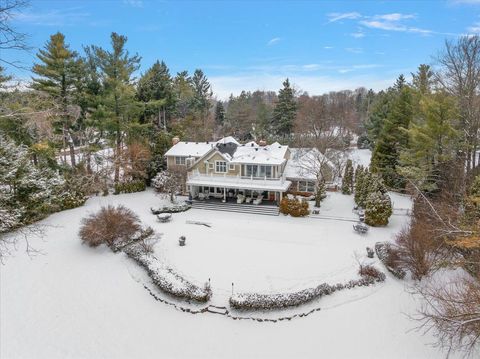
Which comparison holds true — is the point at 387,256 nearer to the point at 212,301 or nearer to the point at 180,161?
the point at 212,301

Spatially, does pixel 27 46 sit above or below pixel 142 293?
above

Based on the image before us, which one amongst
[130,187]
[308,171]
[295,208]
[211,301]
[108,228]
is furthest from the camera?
[130,187]

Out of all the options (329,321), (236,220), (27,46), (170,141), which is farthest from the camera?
(170,141)

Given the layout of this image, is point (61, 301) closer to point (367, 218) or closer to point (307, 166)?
point (367, 218)

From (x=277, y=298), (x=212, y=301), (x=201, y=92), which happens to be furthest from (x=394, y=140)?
(x=201, y=92)

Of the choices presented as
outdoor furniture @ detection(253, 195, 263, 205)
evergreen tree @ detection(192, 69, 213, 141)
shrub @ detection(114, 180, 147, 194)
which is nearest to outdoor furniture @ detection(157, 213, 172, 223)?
outdoor furniture @ detection(253, 195, 263, 205)

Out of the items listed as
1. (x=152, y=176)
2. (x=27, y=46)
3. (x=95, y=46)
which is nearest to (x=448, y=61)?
(x=27, y=46)

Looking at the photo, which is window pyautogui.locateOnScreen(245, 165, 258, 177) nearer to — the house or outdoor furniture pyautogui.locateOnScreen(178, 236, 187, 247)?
the house
